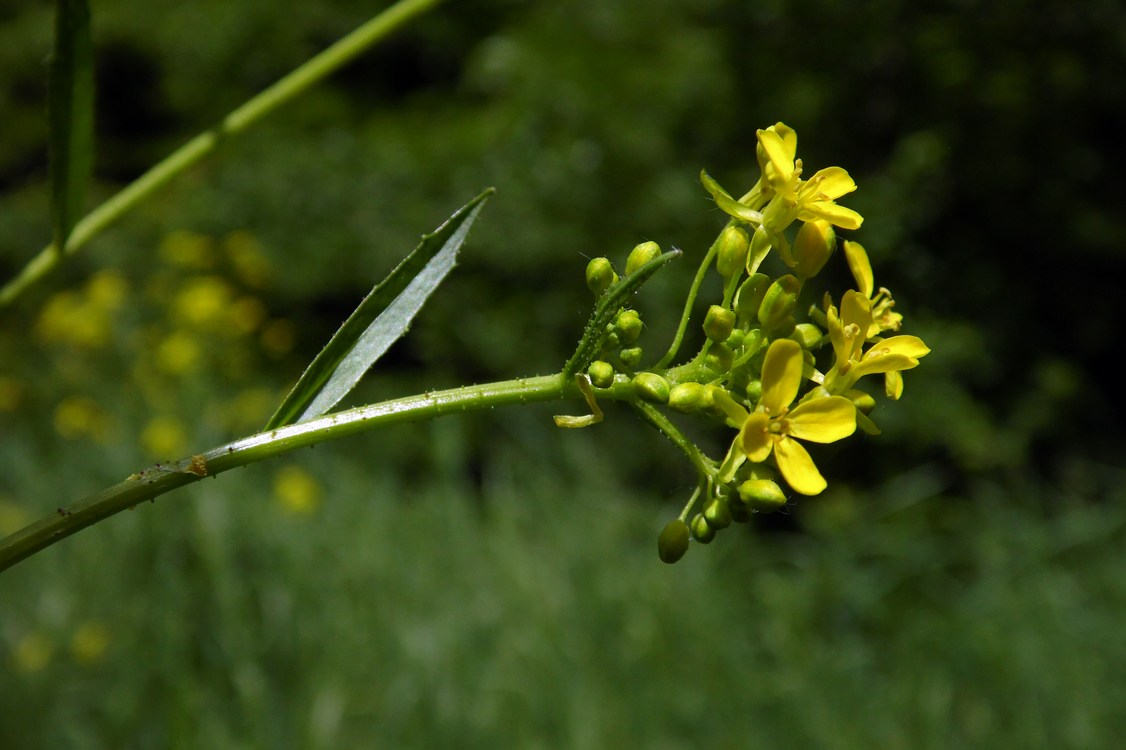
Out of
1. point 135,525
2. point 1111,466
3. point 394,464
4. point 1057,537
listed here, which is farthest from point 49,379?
point 1111,466

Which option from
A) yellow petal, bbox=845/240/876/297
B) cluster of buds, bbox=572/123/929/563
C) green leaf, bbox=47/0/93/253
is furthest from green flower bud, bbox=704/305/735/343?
green leaf, bbox=47/0/93/253

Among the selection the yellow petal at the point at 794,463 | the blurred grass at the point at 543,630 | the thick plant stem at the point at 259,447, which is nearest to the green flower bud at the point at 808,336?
the yellow petal at the point at 794,463

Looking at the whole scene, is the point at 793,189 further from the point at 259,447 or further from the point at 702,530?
the point at 259,447

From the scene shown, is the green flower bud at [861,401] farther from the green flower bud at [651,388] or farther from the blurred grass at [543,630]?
the blurred grass at [543,630]

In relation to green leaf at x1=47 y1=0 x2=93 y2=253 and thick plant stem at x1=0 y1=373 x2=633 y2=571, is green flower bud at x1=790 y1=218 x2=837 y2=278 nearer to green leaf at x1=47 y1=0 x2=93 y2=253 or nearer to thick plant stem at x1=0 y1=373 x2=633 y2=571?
thick plant stem at x1=0 y1=373 x2=633 y2=571

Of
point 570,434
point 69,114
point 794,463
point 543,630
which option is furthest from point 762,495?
point 570,434
